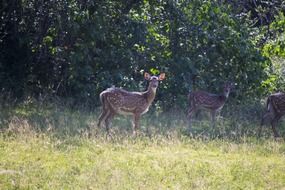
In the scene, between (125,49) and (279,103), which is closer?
(279,103)

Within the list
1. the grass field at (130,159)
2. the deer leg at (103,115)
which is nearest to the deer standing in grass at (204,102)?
the grass field at (130,159)

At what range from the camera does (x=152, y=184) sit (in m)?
9.82

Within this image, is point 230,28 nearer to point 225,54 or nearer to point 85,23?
point 225,54

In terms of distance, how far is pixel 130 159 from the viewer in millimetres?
11086

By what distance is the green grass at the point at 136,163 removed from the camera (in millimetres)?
9828

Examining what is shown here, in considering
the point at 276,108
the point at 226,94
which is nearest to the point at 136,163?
the point at 276,108

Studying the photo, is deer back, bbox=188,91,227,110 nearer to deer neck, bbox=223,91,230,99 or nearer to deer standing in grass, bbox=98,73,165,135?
deer neck, bbox=223,91,230,99

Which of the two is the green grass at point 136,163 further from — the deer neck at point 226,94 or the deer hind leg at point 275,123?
the deer neck at point 226,94

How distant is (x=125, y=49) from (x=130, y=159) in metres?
6.57

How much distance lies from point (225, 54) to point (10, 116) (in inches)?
261

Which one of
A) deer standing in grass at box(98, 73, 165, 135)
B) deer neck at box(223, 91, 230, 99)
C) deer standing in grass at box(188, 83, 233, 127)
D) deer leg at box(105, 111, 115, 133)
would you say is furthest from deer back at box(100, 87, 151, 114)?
deer neck at box(223, 91, 230, 99)

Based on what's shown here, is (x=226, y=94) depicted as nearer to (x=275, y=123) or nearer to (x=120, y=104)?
(x=275, y=123)

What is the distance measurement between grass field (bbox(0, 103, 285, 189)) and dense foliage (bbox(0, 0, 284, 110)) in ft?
11.3

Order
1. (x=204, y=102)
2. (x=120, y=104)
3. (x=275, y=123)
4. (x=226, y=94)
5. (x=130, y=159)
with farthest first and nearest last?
(x=226, y=94), (x=204, y=102), (x=275, y=123), (x=120, y=104), (x=130, y=159)
